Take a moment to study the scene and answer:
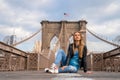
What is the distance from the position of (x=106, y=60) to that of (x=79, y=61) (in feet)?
150

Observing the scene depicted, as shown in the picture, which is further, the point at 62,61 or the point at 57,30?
the point at 57,30

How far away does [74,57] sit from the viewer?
28.7 feet

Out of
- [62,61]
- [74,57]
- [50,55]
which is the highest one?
[50,55]

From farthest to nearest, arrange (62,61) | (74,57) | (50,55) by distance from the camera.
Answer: (50,55) < (62,61) < (74,57)

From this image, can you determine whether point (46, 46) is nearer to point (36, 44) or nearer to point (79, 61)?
point (36, 44)

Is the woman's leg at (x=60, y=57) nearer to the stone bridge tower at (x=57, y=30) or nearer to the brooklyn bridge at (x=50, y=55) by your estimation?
the brooklyn bridge at (x=50, y=55)

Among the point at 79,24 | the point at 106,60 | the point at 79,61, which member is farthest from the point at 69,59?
the point at 79,24

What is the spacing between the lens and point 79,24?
89.5 m

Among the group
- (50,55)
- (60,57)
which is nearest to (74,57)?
(60,57)

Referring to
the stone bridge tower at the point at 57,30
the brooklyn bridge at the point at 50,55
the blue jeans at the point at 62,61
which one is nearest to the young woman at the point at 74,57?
the blue jeans at the point at 62,61

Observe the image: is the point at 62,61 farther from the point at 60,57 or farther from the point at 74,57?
the point at 74,57

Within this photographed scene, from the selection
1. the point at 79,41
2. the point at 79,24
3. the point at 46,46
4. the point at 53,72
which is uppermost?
the point at 79,24

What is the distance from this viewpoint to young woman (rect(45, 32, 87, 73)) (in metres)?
8.59

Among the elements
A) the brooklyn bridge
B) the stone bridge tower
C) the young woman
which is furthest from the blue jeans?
the stone bridge tower
